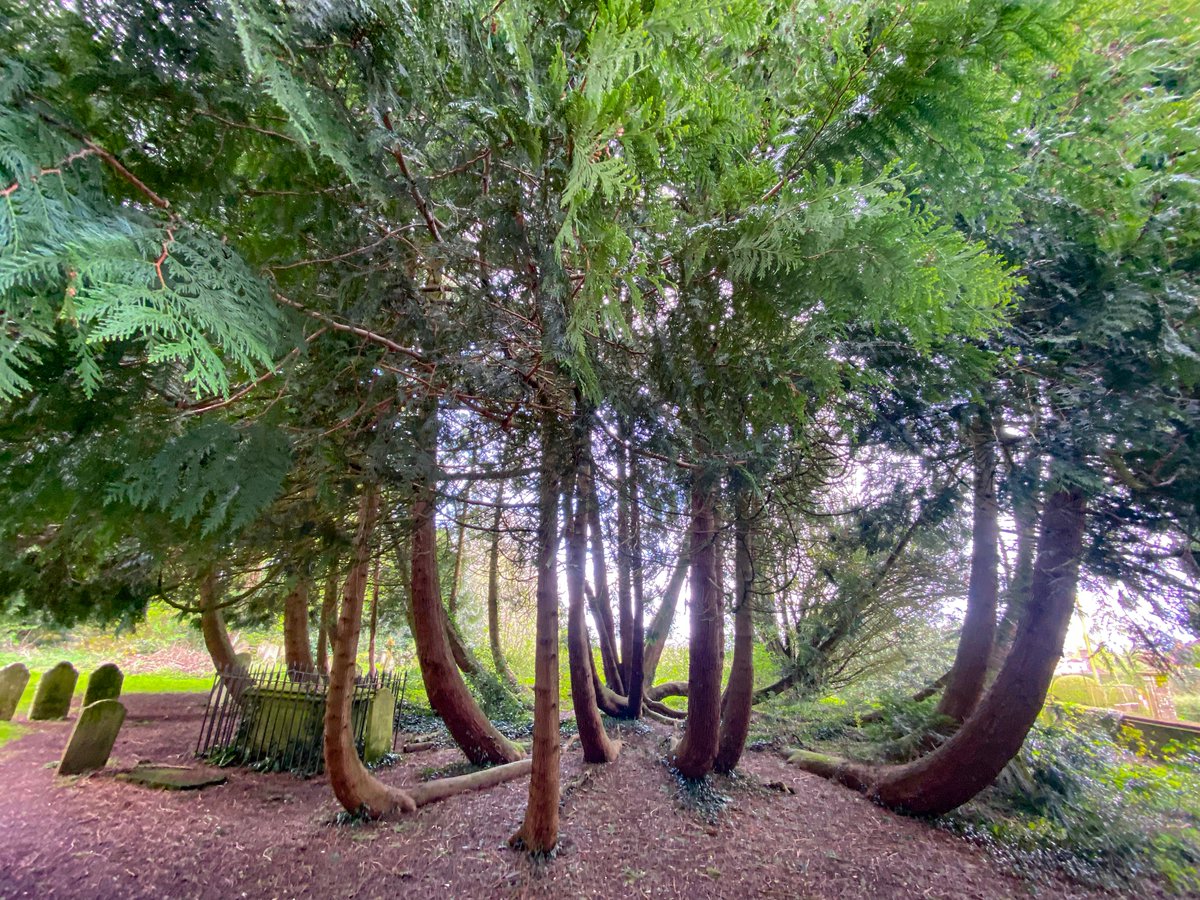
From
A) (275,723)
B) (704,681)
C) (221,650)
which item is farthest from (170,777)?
(704,681)

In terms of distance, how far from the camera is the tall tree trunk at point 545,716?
3.72 meters

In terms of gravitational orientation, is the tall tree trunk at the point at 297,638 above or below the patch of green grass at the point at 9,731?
above

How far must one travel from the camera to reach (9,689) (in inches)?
300

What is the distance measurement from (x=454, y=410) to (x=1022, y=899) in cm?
532

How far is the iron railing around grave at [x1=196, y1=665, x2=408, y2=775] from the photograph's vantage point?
6.27 m

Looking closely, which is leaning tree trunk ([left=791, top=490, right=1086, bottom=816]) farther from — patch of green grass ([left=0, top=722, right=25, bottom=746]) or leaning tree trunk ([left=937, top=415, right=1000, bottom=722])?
patch of green grass ([left=0, top=722, right=25, bottom=746])

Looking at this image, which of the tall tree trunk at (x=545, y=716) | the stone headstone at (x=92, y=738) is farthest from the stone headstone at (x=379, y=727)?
the tall tree trunk at (x=545, y=716)

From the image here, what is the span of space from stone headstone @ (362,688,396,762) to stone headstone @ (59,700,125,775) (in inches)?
98.4

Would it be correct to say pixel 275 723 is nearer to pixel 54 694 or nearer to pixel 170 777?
pixel 170 777

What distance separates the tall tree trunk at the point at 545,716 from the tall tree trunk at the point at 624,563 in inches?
22.8

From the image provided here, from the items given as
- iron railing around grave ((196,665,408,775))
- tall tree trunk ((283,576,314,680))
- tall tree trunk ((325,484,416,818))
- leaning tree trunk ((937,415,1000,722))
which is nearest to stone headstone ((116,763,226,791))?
iron railing around grave ((196,665,408,775))

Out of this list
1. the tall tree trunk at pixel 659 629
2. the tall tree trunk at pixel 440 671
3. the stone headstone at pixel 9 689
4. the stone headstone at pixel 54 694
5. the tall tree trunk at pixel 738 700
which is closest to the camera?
the tall tree trunk at pixel 440 671

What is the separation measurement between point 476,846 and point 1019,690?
4.56 meters

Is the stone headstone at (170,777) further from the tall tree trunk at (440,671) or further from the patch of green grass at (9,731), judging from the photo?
the patch of green grass at (9,731)
